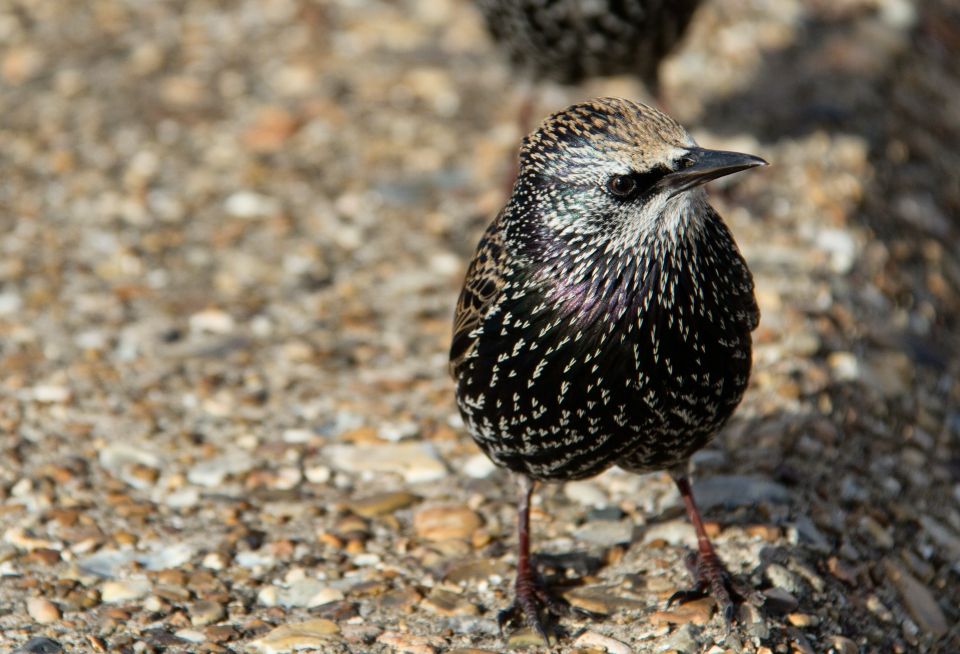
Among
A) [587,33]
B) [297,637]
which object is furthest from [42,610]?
[587,33]

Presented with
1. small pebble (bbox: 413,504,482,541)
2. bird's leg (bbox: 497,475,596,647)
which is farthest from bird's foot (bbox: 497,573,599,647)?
small pebble (bbox: 413,504,482,541)

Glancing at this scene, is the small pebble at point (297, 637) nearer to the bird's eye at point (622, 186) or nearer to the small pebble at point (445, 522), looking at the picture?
the small pebble at point (445, 522)

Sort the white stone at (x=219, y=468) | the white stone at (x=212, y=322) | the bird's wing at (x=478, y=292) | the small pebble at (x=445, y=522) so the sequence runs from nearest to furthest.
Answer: the bird's wing at (x=478, y=292)
the small pebble at (x=445, y=522)
the white stone at (x=219, y=468)
the white stone at (x=212, y=322)

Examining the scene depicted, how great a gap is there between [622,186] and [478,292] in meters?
0.58

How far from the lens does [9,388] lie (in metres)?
5.08

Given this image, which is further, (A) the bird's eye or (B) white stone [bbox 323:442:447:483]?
(B) white stone [bbox 323:442:447:483]

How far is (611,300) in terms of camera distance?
3469 mm

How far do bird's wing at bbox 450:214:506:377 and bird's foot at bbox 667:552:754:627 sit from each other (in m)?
0.90

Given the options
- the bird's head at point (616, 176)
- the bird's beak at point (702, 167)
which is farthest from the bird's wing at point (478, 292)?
the bird's beak at point (702, 167)

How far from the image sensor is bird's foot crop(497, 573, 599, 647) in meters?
3.93

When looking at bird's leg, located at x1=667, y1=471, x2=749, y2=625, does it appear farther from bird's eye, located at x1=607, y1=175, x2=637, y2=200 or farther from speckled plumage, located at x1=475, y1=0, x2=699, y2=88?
speckled plumage, located at x1=475, y1=0, x2=699, y2=88

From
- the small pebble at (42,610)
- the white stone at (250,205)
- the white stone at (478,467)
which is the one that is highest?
the white stone at (250,205)

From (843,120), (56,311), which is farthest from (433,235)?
(843,120)

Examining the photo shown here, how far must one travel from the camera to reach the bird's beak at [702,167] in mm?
3287
